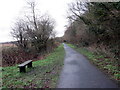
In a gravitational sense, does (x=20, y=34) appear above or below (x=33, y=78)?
above

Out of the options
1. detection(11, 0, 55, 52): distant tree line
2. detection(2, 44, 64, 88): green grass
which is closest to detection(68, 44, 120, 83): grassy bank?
detection(2, 44, 64, 88): green grass

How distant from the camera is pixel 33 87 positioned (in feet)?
13.7

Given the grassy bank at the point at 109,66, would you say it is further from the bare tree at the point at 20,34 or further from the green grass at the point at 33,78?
the bare tree at the point at 20,34

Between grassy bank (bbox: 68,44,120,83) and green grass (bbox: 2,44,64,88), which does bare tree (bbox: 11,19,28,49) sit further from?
grassy bank (bbox: 68,44,120,83)

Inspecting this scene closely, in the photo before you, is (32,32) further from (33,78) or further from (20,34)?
(33,78)

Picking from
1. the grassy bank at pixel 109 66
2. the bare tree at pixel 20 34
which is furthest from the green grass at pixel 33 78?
the bare tree at pixel 20 34

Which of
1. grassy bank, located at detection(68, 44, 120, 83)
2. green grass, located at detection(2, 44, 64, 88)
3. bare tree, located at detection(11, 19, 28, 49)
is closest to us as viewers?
green grass, located at detection(2, 44, 64, 88)

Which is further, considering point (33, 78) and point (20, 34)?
point (20, 34)

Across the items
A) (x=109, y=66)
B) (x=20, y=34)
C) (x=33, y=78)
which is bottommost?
(x=33, y=78)

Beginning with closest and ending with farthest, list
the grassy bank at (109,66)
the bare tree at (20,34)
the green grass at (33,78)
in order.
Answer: the green grass at (33,78), the grassy bank at (109,66), the bare tree at (20,34)

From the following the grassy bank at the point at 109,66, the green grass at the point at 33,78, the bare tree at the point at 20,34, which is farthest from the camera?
the bare tree at the point at 20,34

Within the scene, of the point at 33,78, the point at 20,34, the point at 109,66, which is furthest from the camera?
the point at 20,34

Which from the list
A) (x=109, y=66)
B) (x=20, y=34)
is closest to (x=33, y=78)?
(x=109, y=66)

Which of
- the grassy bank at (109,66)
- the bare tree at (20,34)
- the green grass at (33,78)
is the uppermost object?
the bare tree at (20,34)
